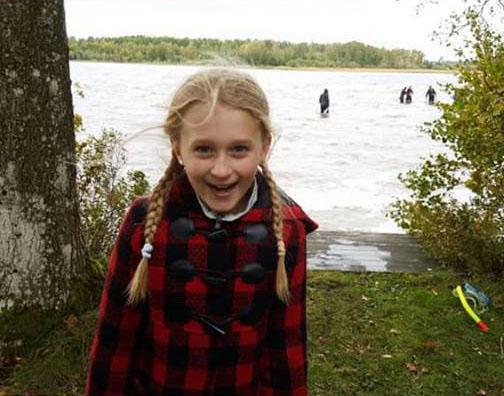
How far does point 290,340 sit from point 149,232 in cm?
66

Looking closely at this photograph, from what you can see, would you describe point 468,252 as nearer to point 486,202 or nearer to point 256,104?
point 486,202

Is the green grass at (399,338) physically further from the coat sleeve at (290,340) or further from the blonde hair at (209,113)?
the blonde hair at (209,113)

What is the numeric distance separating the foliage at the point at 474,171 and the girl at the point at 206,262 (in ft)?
11.9

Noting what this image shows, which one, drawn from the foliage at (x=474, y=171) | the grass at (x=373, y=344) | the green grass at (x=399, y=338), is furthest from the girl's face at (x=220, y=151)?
the foliage at (x=474, y=171)

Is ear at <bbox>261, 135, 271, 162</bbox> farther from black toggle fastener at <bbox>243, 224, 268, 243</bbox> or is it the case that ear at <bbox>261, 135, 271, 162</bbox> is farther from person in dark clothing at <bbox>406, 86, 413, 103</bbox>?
person in dark clothing at <bbox>406, 86, 413, 103</bbox>

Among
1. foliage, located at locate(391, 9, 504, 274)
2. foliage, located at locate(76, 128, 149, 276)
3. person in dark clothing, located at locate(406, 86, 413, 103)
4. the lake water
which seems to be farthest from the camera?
person in dark clothing, located at locate(406, 86, 413, 103)

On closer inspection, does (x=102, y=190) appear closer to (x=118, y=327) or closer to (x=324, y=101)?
(x=118, y=327)

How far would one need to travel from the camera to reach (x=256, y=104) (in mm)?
1857

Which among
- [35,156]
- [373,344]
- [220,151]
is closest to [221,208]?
[220,151]

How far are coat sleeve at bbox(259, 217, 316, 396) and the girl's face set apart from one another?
0.33 m

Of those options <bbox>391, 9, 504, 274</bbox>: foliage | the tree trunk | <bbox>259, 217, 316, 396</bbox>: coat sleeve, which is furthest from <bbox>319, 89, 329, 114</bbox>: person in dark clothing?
<bbox>259, 217, 316, 396</bbox>: coat sleeve

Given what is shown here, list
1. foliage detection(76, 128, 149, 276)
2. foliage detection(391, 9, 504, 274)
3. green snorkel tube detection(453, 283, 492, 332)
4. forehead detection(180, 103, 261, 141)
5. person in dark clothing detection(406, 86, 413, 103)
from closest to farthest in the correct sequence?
forehead detection(180, 103, 261, 141) < foliage detection(76, 128, 149, 276) < green snorkel tube detection(453, 283, 492, 332) < foliage detection(391, 9, 504, 274) < person in dark clothing detection(406, 86, 413, 103)

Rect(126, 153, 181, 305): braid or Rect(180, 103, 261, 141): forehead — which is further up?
Rect(180, 103, 261, 141): forehead

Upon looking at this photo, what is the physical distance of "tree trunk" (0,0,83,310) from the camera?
10.2 ft
